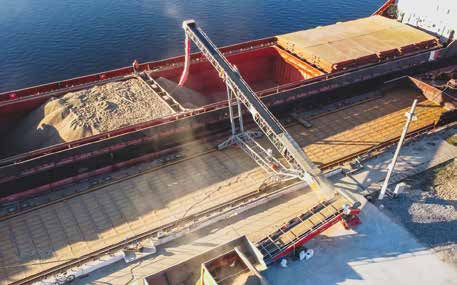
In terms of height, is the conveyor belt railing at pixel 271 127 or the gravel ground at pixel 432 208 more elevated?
the conveyor belt railing at pixel 271 127

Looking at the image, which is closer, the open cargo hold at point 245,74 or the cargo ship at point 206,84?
the cargo ship at point 206,84

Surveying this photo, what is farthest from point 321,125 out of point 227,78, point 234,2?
point 234,2

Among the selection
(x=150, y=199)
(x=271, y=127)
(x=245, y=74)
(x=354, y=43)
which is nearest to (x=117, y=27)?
(x=245, y=74)

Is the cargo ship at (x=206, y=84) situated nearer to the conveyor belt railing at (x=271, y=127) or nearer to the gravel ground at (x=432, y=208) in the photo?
the conveyor belt railing at (x=271, y=127)

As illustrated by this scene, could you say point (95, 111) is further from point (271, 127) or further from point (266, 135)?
point (271, 127)

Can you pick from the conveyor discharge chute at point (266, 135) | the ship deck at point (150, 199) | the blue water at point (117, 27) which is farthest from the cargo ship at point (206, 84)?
the blue water at point (117, 27)

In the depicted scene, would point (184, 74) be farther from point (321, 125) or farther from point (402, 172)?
point (402, 172)
